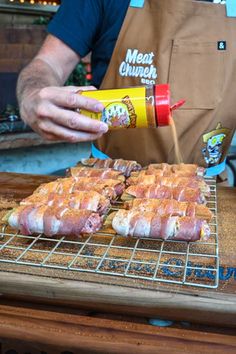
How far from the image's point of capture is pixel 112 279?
1218mm

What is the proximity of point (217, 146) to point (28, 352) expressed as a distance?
131 centimetres

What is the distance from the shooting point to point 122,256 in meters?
1.35

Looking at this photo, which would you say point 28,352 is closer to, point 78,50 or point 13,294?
point 13,294

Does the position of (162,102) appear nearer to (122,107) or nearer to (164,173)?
(122,107)

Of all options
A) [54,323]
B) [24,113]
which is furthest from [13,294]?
[24,113]

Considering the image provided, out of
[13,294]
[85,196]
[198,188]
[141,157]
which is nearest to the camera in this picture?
[13,294]

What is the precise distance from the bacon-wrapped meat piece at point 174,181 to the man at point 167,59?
38cm

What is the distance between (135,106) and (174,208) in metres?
0.35

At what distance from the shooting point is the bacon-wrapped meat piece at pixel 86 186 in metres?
1.70

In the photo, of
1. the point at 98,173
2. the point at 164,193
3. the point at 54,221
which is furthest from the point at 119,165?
the point at 54,221

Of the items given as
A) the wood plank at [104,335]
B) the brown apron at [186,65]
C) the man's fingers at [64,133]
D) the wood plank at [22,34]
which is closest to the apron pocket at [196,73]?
the brown apron at [186,65]

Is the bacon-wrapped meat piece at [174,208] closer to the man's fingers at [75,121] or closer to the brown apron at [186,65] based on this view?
the man's fingers at [75,121]

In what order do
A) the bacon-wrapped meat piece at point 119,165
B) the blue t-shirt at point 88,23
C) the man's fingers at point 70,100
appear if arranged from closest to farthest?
the man's fingers at point 70,100 < the bacon-wrapped meat piece at point 119,165 < the blue t-shirt at point 88,23

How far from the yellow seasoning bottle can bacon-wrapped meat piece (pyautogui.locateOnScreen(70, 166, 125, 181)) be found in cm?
39
